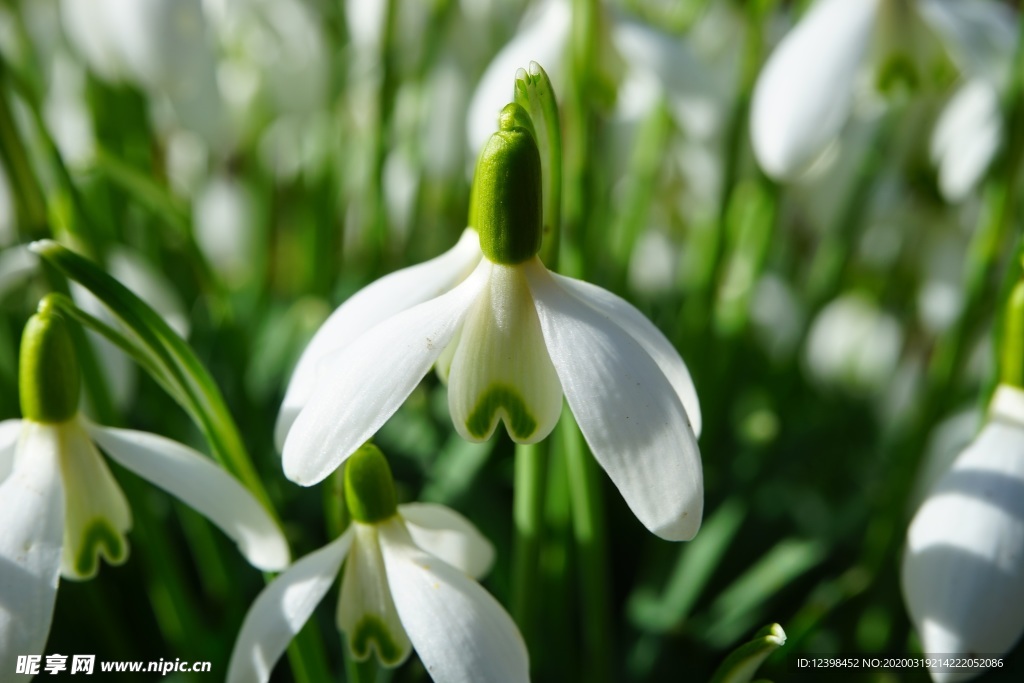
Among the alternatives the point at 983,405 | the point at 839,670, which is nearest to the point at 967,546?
the point at 983,405

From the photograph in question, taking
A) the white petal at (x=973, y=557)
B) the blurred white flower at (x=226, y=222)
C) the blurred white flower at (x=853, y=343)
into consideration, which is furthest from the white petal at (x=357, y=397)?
the blurred white flower at (x=226, y=222)

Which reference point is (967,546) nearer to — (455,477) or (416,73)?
(455,477)

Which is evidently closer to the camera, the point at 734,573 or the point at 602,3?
the point at 602,3

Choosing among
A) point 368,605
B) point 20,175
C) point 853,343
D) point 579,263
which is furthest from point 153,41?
point 853,343

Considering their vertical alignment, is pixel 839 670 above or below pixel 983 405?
below

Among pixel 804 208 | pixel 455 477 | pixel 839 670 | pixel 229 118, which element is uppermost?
pixel 229 118

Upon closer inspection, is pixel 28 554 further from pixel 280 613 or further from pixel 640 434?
pixel 640 434

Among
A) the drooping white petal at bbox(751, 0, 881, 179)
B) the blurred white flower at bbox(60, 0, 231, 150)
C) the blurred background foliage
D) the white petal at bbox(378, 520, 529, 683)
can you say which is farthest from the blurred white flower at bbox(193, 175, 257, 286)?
the white petal at bbox(378, 520, 529, 683)

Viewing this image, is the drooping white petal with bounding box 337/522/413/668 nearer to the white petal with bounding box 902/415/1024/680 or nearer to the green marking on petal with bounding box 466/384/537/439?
the green marking on petal with bounding box 466/384/537/439
